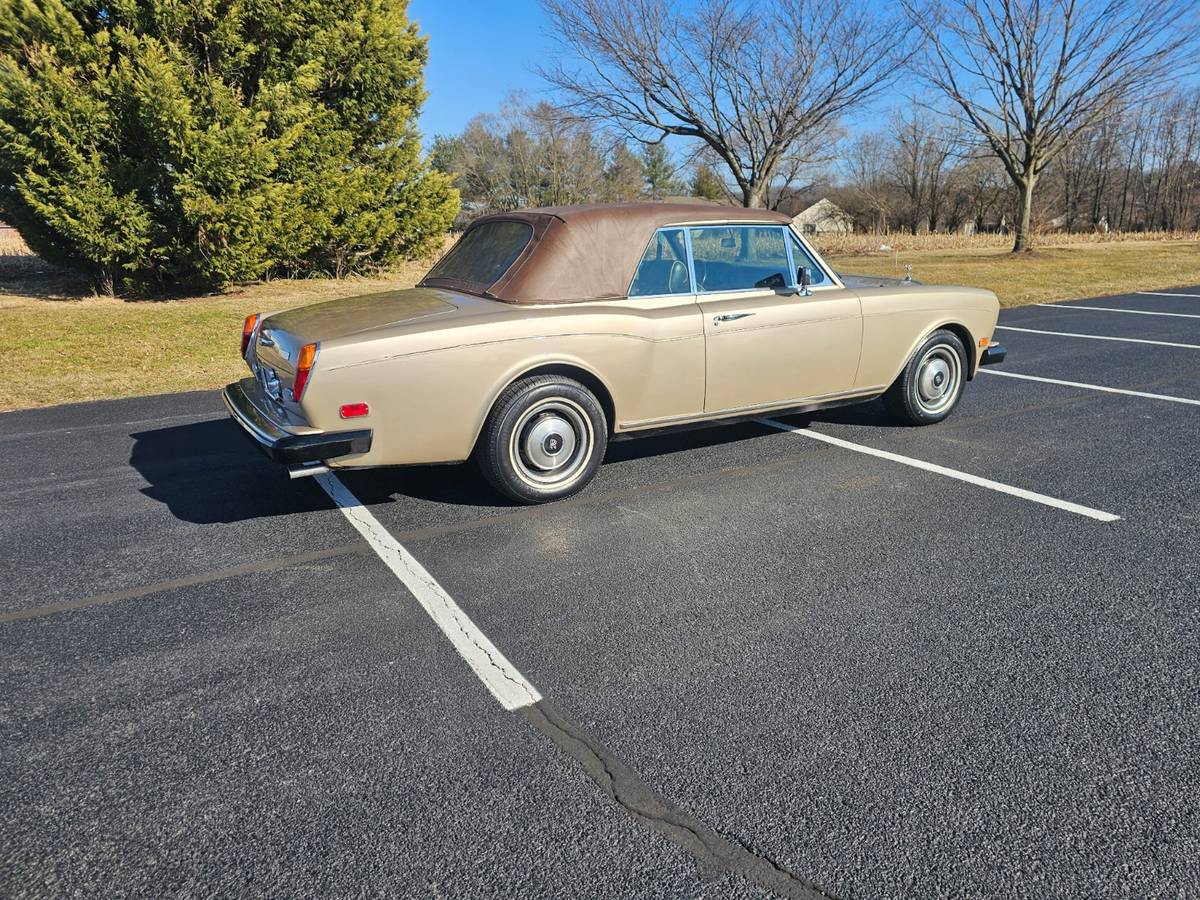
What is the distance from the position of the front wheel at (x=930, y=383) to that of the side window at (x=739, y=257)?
124 centimetres

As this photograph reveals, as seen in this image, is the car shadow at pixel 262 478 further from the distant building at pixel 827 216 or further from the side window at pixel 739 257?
the distant building at pixel 827 216

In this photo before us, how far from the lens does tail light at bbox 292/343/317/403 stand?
381 centimetres

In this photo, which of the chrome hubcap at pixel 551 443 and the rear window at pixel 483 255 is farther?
the rear window at pixel 483 255

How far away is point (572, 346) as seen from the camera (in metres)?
4.34

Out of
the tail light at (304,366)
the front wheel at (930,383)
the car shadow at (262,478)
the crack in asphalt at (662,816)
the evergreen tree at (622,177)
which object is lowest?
the crack in asphalt at (662,816)

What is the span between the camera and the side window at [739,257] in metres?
4.96

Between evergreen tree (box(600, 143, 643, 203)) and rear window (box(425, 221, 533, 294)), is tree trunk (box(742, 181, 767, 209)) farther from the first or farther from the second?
evergreen tree (box(600, 143, 643, 203))

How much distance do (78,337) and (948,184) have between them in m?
72.1

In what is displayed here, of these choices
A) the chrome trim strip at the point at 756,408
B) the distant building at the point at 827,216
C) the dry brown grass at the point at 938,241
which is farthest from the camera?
the distant building at the point at 827,216

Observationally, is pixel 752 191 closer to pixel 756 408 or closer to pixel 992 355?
pixel 992 355

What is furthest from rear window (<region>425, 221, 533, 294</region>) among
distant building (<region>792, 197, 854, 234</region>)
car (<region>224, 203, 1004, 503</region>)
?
distant building (<region>792, 197, 854, 234</region>)

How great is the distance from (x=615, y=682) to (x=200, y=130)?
13.0m

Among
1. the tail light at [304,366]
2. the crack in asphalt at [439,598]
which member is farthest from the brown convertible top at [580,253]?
the crack in asphalt at [439,598]

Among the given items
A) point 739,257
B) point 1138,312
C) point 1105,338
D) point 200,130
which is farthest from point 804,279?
point 200,130
